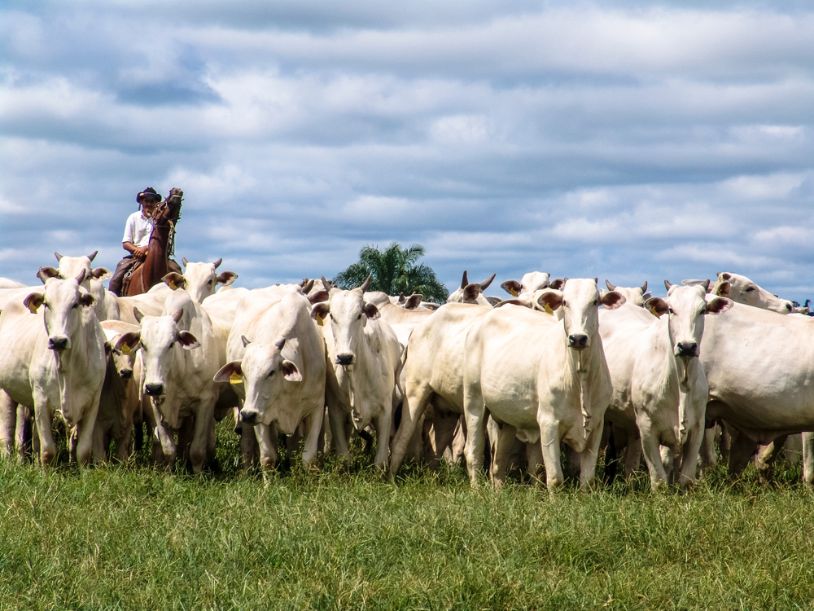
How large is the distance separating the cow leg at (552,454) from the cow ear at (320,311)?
2.68 metres

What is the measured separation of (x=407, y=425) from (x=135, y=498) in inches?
137

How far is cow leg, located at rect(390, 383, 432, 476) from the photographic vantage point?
1289 cm

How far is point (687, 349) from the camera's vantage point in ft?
34.9

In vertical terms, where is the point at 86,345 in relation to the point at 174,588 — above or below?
above

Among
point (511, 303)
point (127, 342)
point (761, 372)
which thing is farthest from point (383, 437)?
point (761, 372)

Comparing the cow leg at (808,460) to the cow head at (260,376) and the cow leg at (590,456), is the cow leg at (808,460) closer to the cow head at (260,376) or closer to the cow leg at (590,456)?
the cow leg at (590,456)

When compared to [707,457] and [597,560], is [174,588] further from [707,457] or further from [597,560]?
[707,457]

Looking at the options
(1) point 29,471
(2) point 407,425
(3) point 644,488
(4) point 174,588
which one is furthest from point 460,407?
(4) point 174,588

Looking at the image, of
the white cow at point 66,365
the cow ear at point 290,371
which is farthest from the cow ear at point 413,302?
the white cow at point 66,365

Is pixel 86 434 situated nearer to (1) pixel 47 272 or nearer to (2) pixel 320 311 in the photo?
(2) pixel 320 311

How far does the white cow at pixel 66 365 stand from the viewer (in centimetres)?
1179

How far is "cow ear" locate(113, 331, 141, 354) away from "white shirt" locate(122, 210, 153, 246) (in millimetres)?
7436

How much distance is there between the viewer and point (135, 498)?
1036 cm

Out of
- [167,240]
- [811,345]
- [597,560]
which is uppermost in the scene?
[167,240]
